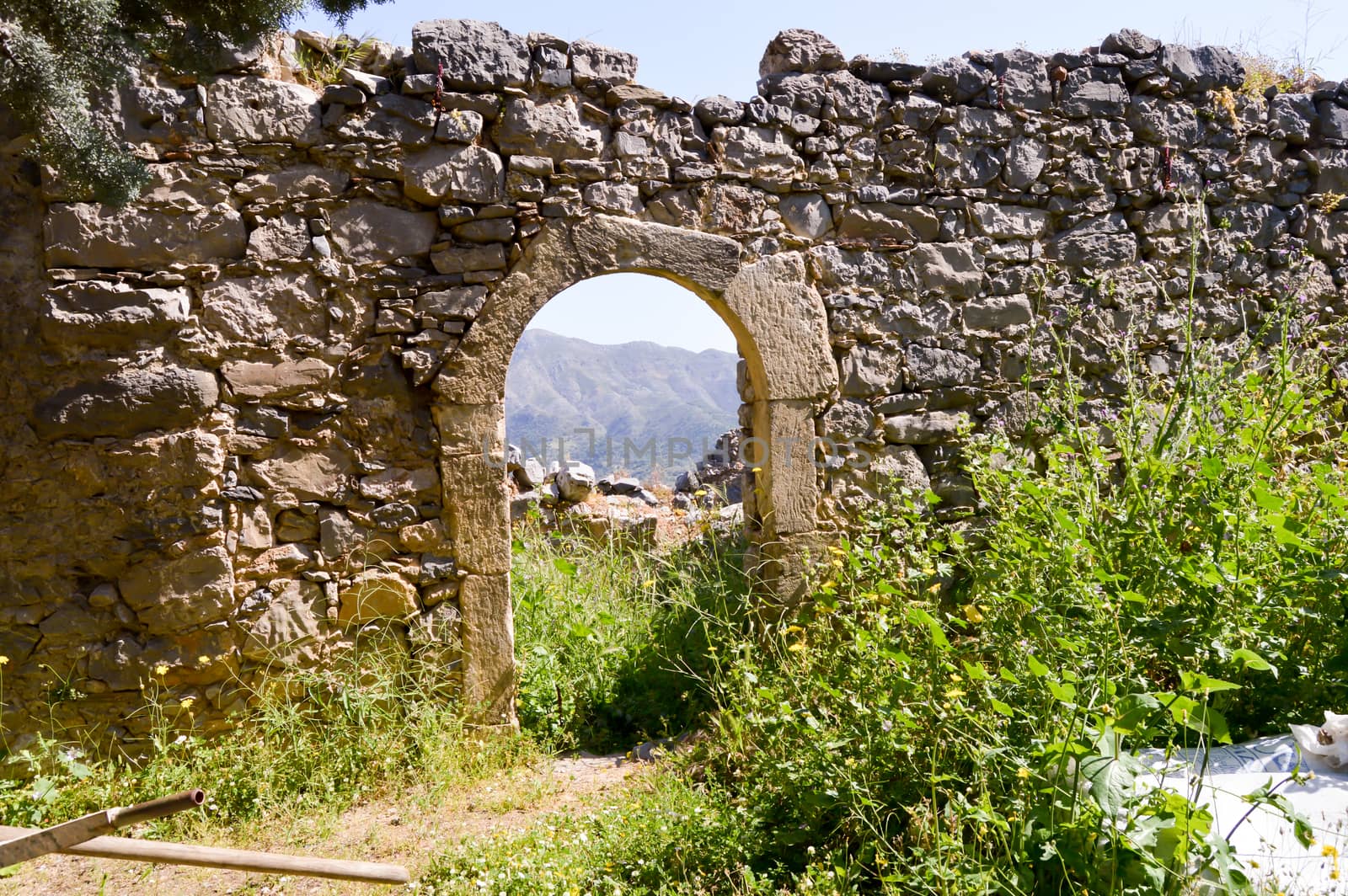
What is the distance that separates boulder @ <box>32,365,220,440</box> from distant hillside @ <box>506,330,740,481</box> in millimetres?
26183

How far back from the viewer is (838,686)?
3.64m

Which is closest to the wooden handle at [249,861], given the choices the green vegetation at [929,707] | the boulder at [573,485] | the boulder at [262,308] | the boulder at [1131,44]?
the green vegetation at [929,707]

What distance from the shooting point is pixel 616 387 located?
42.8m

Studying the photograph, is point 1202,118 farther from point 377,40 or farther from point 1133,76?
point 377,40

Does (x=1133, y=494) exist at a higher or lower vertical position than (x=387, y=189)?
lower

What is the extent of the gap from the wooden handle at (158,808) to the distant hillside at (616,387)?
28343 millimetres

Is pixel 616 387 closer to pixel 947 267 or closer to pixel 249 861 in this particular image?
pixel 947 267

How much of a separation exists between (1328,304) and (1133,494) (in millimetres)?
2963

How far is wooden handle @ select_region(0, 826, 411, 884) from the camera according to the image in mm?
1715

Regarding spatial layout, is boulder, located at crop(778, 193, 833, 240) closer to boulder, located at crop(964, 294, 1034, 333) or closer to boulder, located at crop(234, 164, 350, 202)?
boulder, located at crop(964, 294, 1034, 333)

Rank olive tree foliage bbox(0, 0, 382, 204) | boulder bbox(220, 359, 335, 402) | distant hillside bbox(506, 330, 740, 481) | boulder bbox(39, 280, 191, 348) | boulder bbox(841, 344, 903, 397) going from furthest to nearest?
distant hillside bbox(506, 330, 740, 481), boulder bbox(841, 344, 903, 397), boulder bbox(220, 359, 335, 402), boulder bbox(39, 280, 191, 348), olive tree foliage bbox(0, 0, 382, 204)

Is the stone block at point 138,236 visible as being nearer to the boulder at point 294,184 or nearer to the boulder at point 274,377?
the boulder at point 294,184

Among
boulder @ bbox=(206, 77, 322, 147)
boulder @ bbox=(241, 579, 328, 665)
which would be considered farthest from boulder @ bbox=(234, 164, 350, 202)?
boulder @ bbox=(241, 579, 328, 665)

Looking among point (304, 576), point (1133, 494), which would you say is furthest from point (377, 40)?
point (1133, 494)
